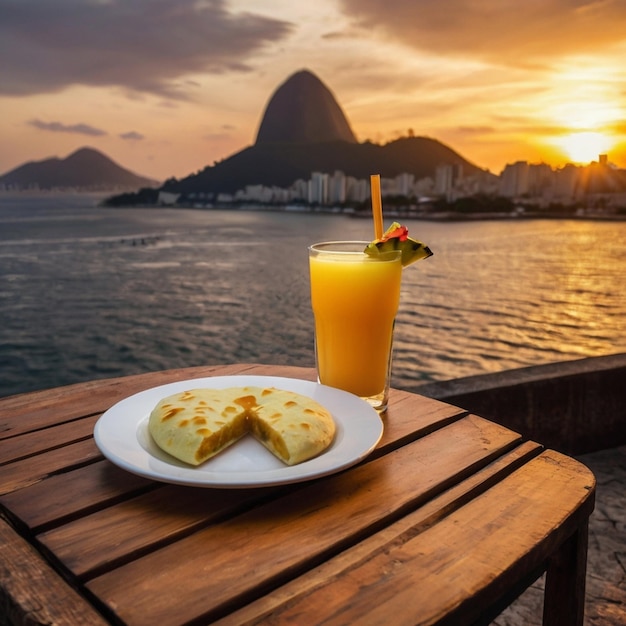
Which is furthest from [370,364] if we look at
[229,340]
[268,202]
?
[268,202]

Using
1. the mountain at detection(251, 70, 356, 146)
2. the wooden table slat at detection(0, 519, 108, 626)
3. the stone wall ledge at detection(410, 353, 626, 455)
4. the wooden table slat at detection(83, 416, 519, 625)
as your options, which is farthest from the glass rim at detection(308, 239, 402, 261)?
the mountain at detection(251, 70, 356, 146)

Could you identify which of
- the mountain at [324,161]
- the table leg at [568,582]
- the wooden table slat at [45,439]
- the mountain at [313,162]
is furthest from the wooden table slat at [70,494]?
the mountain at [324,161]

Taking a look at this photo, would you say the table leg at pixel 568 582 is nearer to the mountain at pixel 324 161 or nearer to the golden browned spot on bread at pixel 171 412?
the golden browned spot on bread at pixel 171 412

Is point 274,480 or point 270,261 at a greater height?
point 274,480

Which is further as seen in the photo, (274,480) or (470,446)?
(470,446)

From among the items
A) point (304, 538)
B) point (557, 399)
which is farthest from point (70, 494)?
point (557, 399)

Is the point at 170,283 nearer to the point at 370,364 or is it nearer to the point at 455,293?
the point at 455,293
